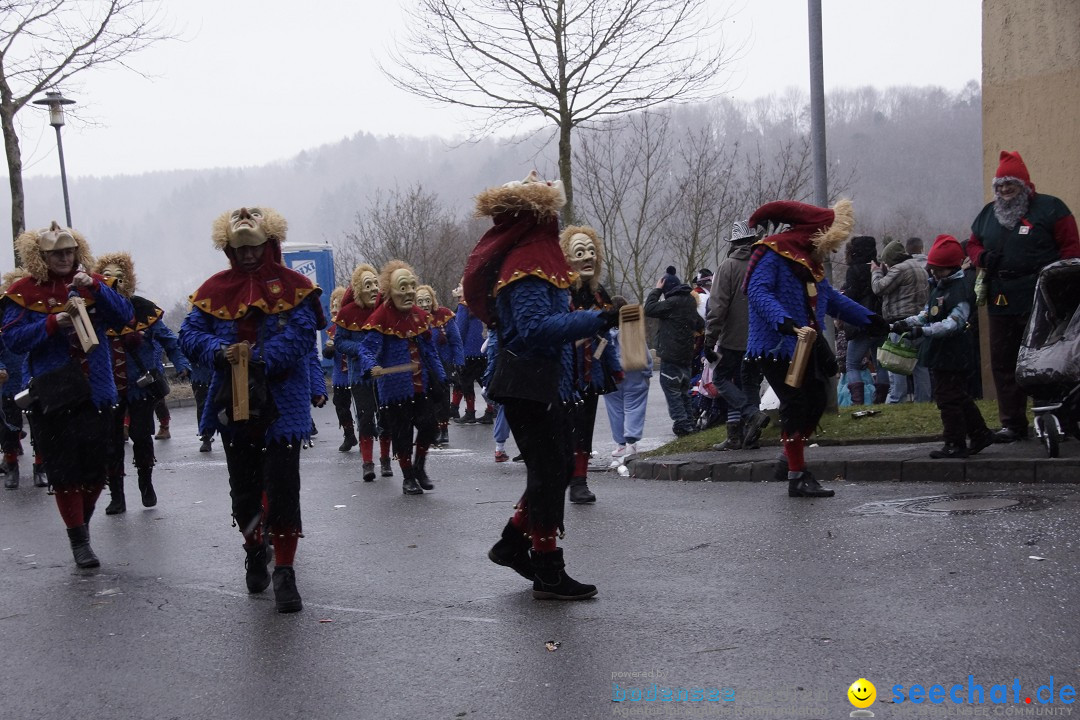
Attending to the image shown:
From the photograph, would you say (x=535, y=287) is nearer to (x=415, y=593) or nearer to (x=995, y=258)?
(x=415, y=593)

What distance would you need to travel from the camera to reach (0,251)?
160 metres

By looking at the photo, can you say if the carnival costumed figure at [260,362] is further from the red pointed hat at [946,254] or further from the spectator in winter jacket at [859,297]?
the spectator in winter jacket at [859,297]

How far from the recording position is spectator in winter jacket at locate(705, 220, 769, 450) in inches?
444

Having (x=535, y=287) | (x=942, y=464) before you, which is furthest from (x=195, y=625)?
(x=942, y=464)

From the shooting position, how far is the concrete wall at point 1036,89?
38.2 ft

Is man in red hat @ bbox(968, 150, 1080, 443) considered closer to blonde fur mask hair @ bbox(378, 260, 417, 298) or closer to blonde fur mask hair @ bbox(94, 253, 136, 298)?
blonde fur mask hair @ bbox(378, 260, 417, 298)

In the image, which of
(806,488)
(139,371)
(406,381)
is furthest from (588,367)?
(139,371)

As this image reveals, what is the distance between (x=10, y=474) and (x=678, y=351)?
705 centimetres

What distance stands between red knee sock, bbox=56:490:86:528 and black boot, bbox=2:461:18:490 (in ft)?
17.8

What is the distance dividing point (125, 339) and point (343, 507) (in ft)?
7.39

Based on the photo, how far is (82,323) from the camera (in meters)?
7.52

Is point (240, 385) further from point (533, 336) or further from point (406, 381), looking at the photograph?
point (406, 381)

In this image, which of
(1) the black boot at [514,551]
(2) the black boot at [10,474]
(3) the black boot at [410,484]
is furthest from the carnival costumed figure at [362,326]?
(1) the black boot at [514,551]

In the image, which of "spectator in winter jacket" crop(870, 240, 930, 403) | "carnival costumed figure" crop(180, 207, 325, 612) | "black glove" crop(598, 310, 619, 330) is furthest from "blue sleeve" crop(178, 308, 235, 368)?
"spectator in winter jacket" crop(870, 240, 930, 403)
